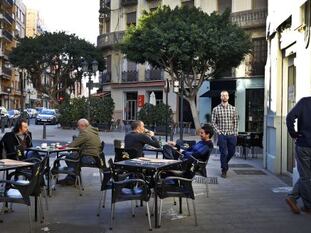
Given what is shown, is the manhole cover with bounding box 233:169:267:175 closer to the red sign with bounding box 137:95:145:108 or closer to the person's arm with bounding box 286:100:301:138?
the person's arm with bounding box 286:100:301:138

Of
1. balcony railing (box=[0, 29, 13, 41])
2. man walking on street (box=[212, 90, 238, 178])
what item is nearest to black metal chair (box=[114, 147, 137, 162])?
man walking on street (box=[212, 90, 238, 178])

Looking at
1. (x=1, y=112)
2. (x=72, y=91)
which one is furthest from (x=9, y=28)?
(x=1, y=112)

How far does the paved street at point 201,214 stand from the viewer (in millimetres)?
6430

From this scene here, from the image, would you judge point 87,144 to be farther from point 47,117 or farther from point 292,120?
point 47,117

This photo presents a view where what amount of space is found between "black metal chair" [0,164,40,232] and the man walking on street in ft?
18.4

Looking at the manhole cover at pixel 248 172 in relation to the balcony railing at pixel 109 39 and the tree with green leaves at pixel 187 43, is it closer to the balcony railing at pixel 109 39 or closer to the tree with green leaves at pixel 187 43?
the tree with green leaves at pixel 187 43

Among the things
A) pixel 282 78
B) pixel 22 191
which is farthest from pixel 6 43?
pixel 22 191

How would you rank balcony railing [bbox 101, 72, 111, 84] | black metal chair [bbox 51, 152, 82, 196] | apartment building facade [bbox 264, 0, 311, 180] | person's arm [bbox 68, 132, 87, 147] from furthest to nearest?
balcony railing [bbox 101, 72, 111, 84] → apartment building facade [bbox 264, 0, 311, 180] → person's arm [bbox 68, 132, 87, 147] → black metal chair [bbox 51, 152, 82, 196]

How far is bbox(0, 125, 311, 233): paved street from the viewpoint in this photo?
6.43 meters

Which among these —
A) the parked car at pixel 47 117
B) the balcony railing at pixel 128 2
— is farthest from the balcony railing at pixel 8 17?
the balcony railing at pixel 128 2

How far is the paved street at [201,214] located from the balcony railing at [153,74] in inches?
1166

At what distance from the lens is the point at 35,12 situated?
108000 millimetres

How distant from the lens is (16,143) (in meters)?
8.60

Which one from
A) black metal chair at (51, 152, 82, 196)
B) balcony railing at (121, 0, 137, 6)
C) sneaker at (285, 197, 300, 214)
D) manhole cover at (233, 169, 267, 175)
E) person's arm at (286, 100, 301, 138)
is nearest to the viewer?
person's arm at (286, 100, 301, 138)
